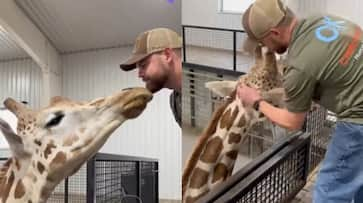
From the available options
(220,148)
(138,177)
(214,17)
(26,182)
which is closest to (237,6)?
(214,17)

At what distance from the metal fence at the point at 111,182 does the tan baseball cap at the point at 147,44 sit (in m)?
0.15

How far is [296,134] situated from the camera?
969 millimetres

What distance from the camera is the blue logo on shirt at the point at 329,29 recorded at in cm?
74

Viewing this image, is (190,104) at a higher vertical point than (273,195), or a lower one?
higher

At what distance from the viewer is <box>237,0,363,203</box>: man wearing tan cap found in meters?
0.73

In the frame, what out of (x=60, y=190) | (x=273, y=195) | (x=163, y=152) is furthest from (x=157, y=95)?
(x=273, y=195)

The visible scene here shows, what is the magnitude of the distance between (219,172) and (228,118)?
0.35 ft

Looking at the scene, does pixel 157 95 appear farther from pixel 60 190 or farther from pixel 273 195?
pixel 273 195

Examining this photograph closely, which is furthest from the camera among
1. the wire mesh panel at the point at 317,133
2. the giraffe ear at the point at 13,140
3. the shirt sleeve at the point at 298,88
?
the wire mesh panel at the point at 317,133

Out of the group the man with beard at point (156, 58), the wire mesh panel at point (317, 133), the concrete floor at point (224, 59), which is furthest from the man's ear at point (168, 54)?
the wire mesh panel at point (317, 133)

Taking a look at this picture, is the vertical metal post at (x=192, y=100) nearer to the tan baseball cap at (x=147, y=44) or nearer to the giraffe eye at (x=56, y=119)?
the tan baseball cap at (x=147, y=44)

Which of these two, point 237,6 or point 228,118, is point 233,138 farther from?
point 237,6

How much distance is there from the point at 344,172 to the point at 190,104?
0.98 feet

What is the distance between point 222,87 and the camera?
84cm
